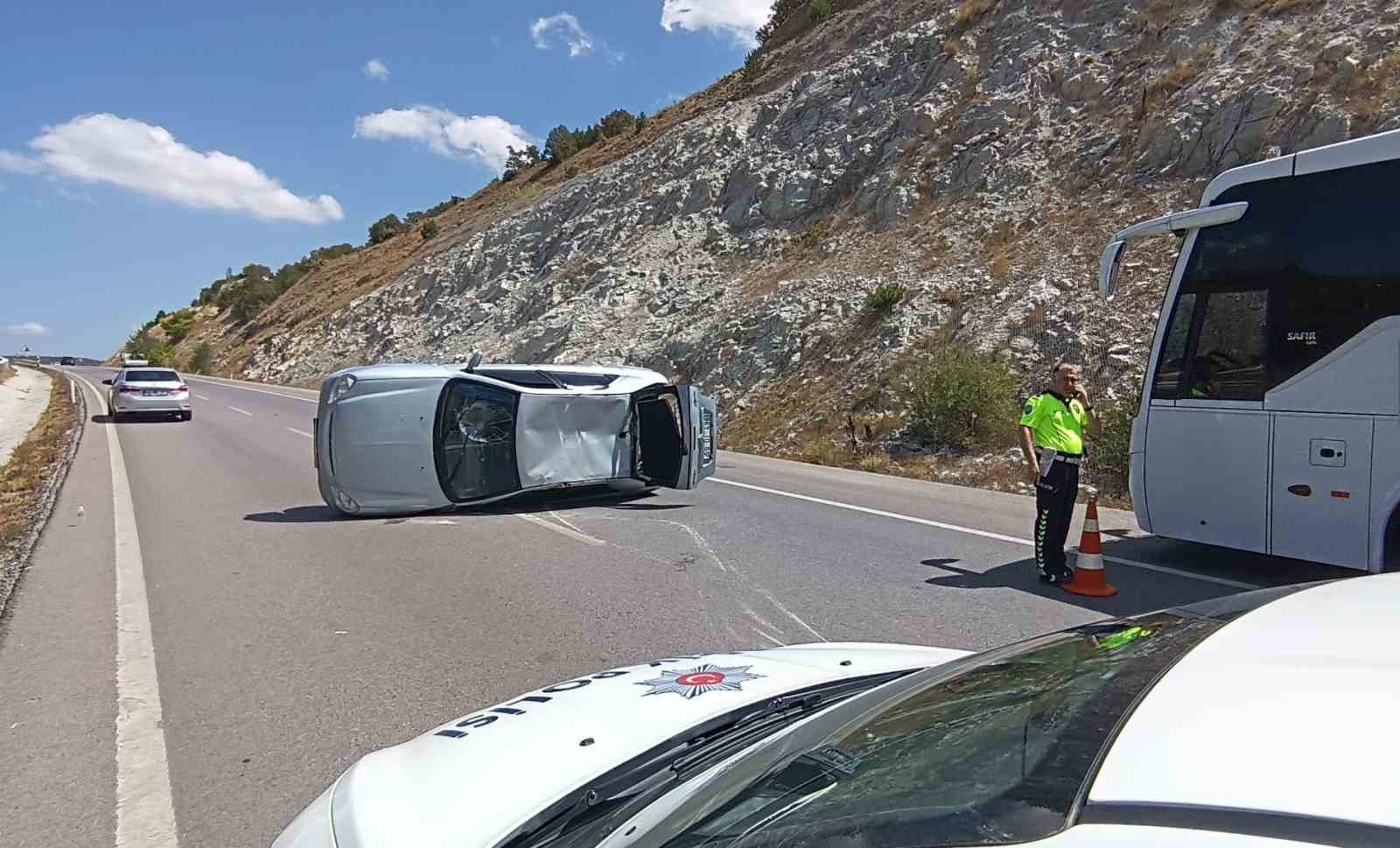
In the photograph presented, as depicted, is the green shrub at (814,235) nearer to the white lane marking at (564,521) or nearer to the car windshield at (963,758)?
the white lane marking at (564,521)

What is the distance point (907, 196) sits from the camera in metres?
25.3

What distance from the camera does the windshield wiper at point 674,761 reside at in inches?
83.4

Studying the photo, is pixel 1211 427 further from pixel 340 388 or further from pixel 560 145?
pixel 560 145

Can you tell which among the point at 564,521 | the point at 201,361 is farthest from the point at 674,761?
the point at 201,361

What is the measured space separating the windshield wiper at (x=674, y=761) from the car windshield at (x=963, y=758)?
41cm

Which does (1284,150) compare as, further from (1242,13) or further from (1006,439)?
(1006,439)

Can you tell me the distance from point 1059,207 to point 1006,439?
345 inches

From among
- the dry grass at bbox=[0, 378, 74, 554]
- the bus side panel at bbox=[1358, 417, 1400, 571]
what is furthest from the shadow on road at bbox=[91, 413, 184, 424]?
the bus side panel at bbox=[1358, 417, 1400, 571]

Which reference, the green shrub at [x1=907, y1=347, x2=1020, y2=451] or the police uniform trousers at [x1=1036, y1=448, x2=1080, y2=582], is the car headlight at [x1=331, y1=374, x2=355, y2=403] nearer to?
the police uniform trousers at [x1=1036, y1=448, x2=1080, y2=582]

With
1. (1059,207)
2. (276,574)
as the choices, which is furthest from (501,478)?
(1059,207)

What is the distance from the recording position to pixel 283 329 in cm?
5969

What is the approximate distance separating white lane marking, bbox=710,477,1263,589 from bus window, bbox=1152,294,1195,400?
1403 millimetres

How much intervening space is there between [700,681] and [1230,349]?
20.1 feet

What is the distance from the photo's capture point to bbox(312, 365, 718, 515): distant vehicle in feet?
33.8
